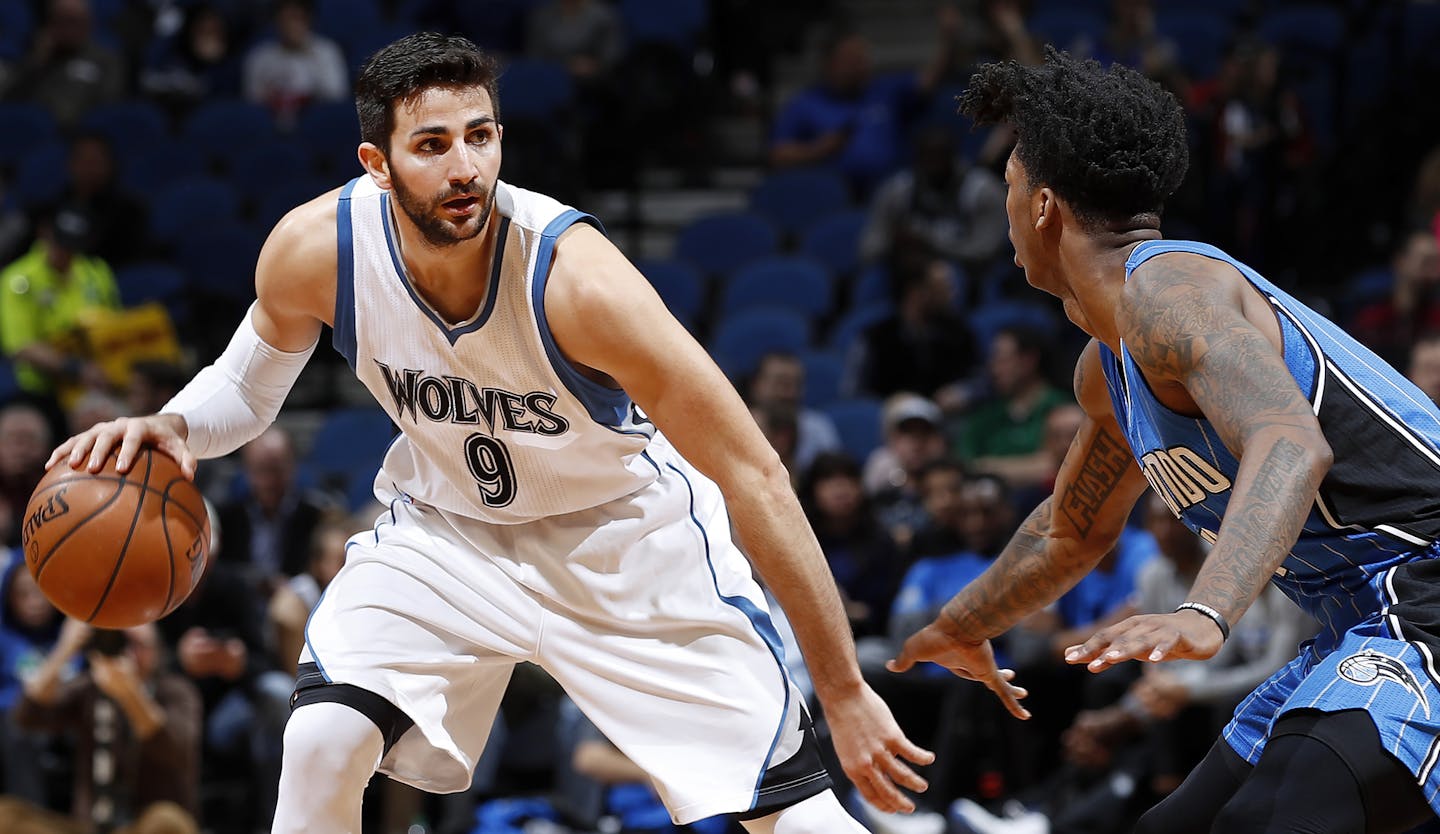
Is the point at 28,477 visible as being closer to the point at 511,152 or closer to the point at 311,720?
the point at 511,152

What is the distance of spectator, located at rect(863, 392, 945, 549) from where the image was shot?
7.32m

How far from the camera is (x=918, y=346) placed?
8.65m

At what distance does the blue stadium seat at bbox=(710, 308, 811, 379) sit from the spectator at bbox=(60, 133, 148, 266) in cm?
335

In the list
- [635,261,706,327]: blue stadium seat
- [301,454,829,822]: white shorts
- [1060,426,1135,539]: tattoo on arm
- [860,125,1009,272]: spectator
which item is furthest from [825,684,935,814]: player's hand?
[635,261,706,327]: blue stadium seat

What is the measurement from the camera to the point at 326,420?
30.4 feet

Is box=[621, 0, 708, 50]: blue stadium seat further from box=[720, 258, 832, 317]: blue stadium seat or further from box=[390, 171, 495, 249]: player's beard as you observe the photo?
box=[390, 171, 495, 249]: player's beard

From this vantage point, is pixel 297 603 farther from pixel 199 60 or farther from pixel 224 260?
pixel 199 60

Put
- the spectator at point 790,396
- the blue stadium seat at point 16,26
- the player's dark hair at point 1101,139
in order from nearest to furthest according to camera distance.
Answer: the player's dark hair at point 1101,139 < the spectator at point 790,396 < the blue stadium seat at point 16,26

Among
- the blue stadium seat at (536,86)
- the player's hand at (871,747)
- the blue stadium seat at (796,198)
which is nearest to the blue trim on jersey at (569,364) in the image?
the player's hand at (871,747)

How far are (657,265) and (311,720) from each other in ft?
20.9

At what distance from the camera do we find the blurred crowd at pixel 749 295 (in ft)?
21.4

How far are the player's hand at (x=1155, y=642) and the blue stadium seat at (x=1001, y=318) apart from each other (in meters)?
6.06

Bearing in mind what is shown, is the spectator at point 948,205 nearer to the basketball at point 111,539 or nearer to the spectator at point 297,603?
the spectator at point 297,603

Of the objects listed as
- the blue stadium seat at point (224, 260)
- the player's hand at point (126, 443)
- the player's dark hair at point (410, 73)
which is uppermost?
the player's dark hair at point (410, 73)
